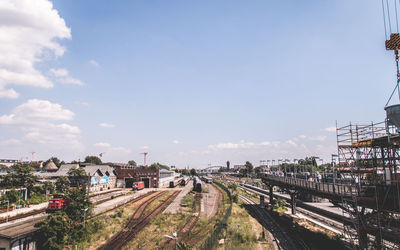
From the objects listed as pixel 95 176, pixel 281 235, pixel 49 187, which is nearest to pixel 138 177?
pixel 95 176

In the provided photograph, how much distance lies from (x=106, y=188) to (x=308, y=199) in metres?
63.5

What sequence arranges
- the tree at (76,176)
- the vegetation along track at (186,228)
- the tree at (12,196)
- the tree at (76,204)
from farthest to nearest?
the tree at (76,176), the tree at (12,196), the tree at (76,204), the vegetation along track at (186,228)

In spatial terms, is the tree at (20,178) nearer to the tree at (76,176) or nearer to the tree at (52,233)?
the tree at (76,176)

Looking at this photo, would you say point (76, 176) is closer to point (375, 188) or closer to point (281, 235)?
point (281, 235)

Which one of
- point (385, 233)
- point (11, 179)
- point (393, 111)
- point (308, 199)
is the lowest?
point (308, 199)

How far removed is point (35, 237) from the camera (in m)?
26.1

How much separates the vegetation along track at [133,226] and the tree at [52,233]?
484 cm

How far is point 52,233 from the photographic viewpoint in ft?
86.2

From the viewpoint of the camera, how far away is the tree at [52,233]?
26031mm

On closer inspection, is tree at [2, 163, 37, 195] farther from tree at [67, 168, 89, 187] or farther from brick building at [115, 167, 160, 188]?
brick building at [115, 167, 160, 188]

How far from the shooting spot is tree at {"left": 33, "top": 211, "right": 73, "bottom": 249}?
26.0 metres

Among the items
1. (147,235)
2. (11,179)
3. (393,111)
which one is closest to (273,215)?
(147,235)

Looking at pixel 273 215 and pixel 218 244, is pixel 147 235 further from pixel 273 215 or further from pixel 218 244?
pixel 273 215

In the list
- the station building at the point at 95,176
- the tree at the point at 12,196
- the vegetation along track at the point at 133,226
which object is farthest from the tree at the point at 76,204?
the station building at the point at 95,176
